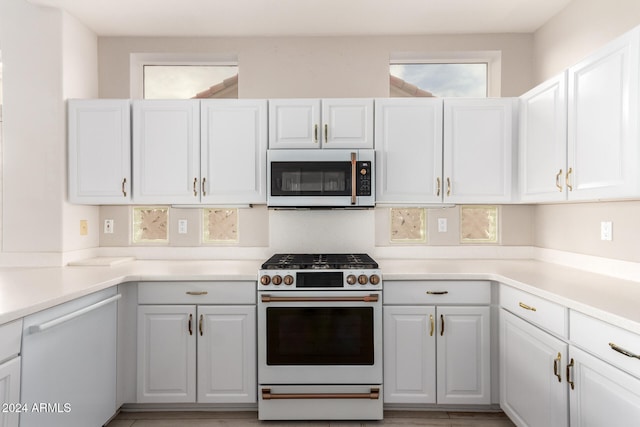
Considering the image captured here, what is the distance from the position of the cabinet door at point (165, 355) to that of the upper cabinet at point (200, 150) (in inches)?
31.2

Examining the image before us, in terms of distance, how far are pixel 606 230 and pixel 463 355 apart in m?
1.11

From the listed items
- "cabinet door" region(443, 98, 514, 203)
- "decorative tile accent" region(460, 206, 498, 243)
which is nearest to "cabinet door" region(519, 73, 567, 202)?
"cabinet door" region(443, 98, 514, 203)

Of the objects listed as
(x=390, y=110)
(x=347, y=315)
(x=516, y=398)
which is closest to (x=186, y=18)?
(x=390, y=110)

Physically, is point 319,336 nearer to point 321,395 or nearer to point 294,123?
point 321,395

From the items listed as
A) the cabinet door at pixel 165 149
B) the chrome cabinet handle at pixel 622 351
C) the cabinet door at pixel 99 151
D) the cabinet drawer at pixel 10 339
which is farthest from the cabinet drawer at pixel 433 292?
the cabinet door at pixel 99 151

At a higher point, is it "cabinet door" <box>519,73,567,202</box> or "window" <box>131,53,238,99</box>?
"window" <box>131,53,238,99</box>

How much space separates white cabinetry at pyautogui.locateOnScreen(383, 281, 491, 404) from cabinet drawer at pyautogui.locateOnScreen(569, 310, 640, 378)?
0.76m

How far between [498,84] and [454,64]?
1.26 ft

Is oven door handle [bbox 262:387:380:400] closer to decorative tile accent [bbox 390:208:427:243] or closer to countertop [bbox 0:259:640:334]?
countertop [bbox 0:259:640:334]

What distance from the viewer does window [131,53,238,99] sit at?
124 inches

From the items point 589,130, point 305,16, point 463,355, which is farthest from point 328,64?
point 463,355

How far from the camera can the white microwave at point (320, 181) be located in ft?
8.58

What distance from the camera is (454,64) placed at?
123 inches

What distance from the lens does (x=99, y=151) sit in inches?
106
